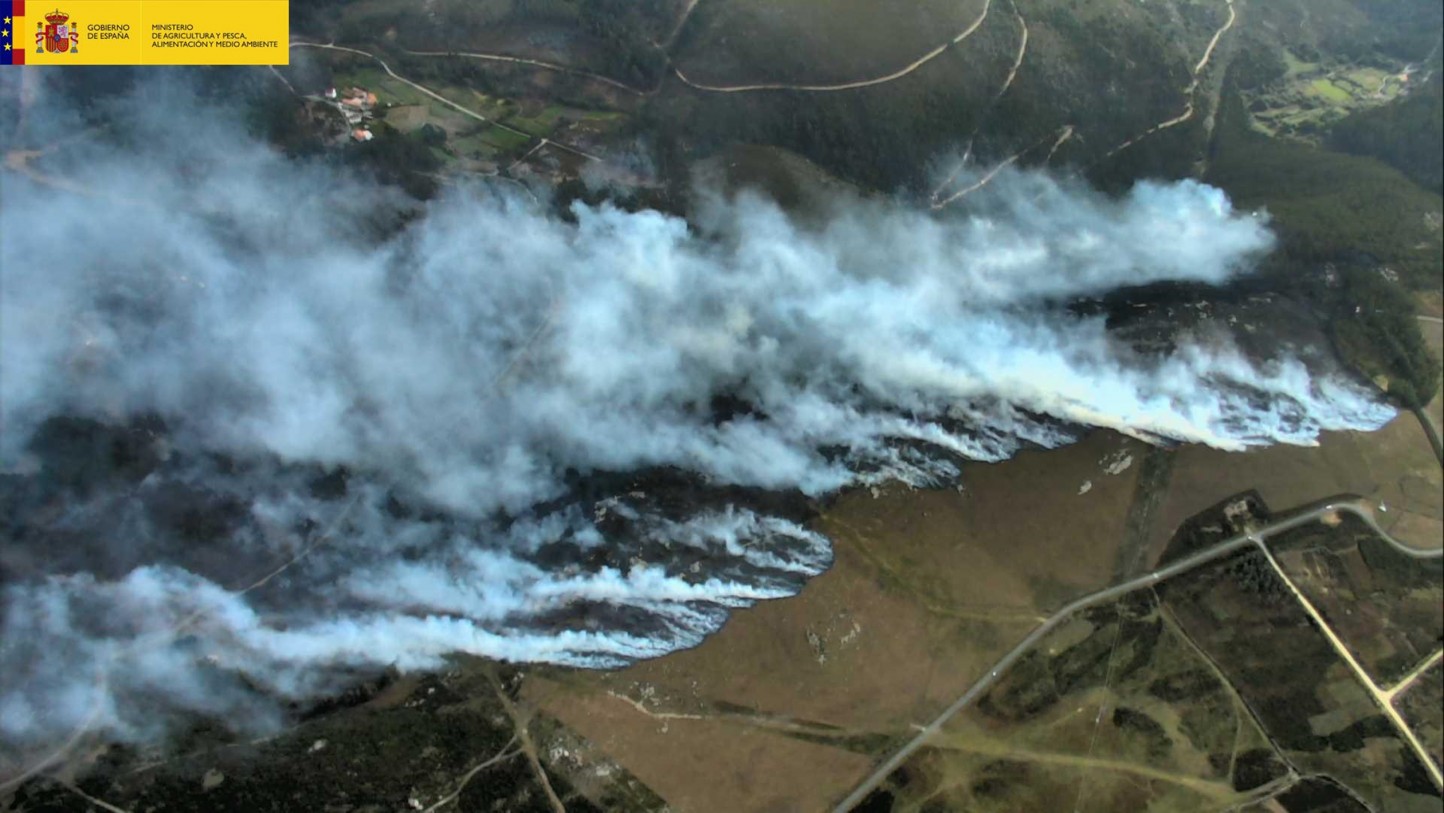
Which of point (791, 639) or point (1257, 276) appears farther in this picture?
point (1257, 276)

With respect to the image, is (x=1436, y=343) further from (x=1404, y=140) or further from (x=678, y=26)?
(x=678, y=26)

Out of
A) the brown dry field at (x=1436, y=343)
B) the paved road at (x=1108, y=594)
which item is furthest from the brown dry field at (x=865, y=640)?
the brown dry field at (x=1436, y=343)

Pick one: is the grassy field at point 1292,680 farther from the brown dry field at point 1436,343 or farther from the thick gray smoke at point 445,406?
the brown dry field at point 1436,343

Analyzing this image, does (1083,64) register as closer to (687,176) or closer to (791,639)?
(687,176)

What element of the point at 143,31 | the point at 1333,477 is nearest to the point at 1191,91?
the point at 1333,477

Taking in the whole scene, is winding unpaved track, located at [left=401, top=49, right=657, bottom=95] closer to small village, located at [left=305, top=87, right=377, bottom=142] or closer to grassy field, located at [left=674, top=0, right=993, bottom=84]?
grassy field, located at [left=674, top=0, right=993, bottom=84]

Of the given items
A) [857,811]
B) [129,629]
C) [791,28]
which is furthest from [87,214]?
[857,811]
